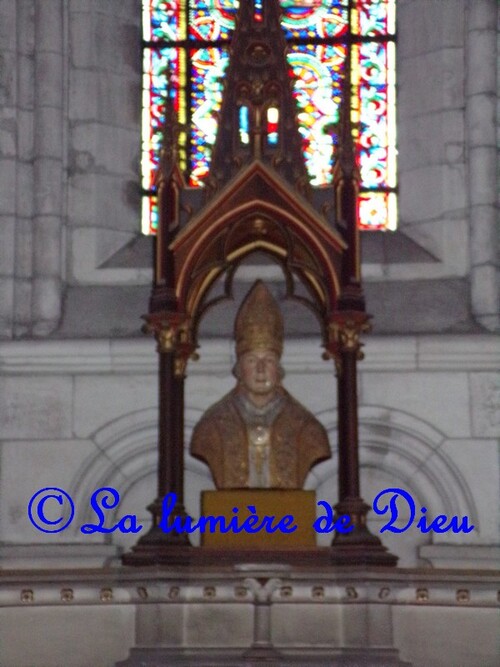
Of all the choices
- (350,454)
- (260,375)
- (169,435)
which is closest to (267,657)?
(350,454)

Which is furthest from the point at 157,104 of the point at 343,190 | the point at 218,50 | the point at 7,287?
the point at 343,190

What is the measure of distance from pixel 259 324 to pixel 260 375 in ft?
1.09

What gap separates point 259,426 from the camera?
1273 cm

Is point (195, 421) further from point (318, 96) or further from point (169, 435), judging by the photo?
point (318, 96)

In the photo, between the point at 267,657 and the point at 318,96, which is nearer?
the point at 267,657

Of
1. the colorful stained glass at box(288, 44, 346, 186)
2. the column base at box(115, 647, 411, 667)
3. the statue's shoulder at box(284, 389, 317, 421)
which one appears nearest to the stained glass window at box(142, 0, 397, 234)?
the colorful stained glass at box(288, 44, 346, 186)

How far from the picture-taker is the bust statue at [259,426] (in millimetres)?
12641

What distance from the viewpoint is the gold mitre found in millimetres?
12805

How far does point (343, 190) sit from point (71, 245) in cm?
291

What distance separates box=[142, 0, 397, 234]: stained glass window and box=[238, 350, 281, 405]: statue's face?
2682 millimetres

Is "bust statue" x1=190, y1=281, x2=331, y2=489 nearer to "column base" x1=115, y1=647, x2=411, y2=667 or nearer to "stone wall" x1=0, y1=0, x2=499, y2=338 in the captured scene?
"column base" x1=115, y1=647, x2=411, y2=667

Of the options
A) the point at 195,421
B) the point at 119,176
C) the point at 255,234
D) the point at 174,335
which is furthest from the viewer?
the point at 119,176

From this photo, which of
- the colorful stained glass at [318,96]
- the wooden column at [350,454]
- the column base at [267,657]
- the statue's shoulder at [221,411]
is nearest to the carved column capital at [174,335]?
the statue's shoulder at [221,411]

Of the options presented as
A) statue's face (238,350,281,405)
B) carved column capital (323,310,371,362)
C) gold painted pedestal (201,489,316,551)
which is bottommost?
gold painted pedestal (201,489,316,551)
